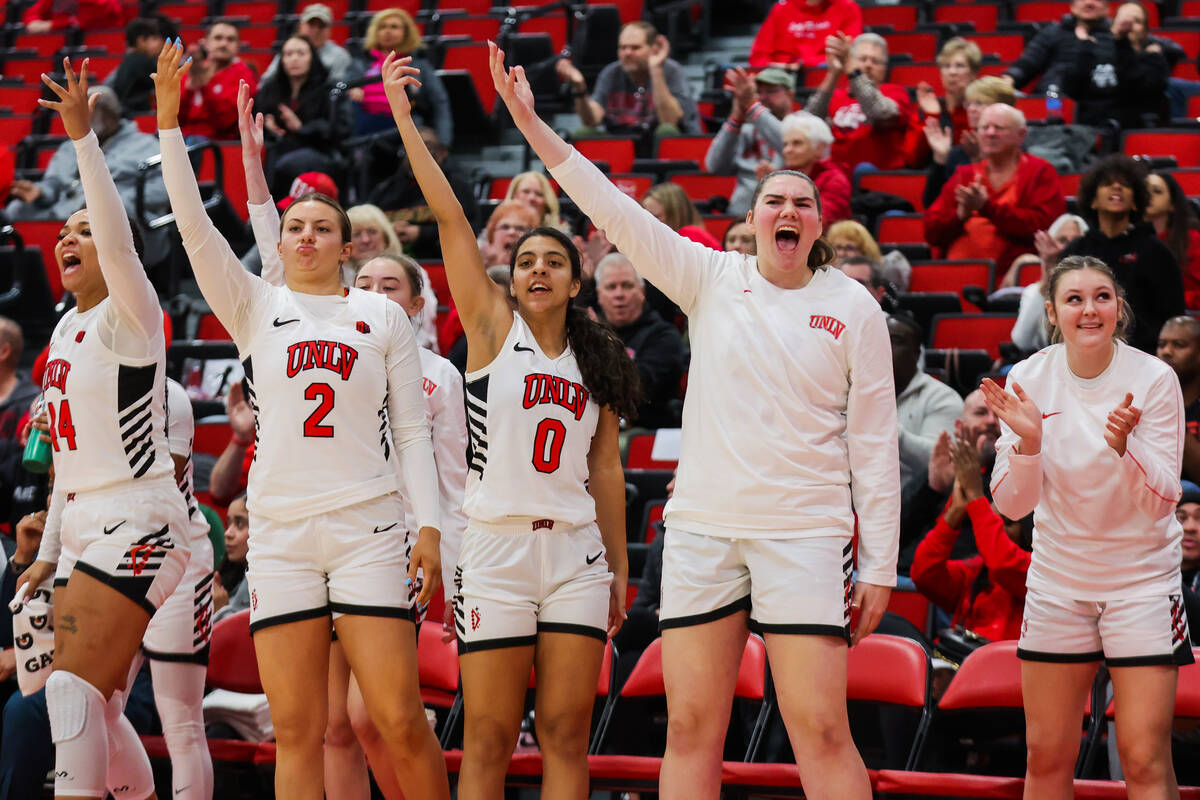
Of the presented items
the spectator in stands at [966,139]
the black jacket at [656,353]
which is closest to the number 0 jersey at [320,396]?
the black jacket at [656,353]

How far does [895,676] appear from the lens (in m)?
4.72

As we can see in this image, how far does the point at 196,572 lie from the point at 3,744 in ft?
2.68

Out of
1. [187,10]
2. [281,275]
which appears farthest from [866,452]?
[187,10]

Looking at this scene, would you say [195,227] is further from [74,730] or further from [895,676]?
[895,676]

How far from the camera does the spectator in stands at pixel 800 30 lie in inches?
377

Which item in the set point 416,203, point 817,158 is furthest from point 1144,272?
point 416,203

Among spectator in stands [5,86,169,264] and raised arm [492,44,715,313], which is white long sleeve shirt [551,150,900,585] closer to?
raised arm [492,44,715,313]

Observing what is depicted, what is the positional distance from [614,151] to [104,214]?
5.39 meters

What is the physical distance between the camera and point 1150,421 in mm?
4000

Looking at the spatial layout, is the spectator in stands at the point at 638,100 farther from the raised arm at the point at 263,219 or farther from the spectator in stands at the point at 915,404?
the raised arm at the point at 263,219

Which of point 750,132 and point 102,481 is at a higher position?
point 750,132

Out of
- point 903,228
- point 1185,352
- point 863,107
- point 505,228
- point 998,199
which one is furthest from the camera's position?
point 863,107

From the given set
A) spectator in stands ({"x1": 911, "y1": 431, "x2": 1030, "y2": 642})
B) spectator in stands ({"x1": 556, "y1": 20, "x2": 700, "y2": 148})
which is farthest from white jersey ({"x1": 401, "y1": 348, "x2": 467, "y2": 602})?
spectator in stands ({"x1": 556, "y1": 20, "x2": 700, "y2": 148})

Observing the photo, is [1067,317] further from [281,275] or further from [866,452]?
[281,275]
